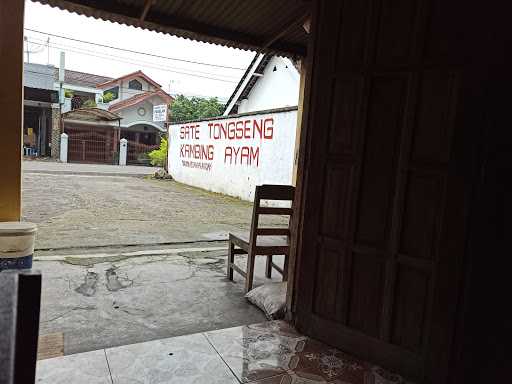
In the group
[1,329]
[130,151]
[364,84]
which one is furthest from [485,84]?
[130,151]

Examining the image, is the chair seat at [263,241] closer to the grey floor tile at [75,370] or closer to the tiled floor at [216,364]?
the tiled floor at [216,364]

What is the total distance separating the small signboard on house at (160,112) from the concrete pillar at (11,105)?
21.5 meters

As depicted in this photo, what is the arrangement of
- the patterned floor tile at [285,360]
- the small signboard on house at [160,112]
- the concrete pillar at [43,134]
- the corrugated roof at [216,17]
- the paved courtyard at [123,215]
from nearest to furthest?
the patterned floor tile at [285,360] < the corrugated roof at [216,17] < the paved courtyard at [123,215] < the concrete pillar at [43,134] < the small signboard on house at [160,112]

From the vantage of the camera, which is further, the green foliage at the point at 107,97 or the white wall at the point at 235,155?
the green foliage at the point at 107,97

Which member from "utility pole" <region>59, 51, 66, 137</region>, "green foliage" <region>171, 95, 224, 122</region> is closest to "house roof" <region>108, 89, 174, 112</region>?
"green foliage" <region>171, 95, 224, 122</region>

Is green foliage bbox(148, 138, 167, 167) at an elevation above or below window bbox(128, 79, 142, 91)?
below

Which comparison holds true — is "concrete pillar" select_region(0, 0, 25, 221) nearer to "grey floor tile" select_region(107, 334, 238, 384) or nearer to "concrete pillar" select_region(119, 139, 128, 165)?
"grey floor tile" select_region(107, 334, 238, 384)

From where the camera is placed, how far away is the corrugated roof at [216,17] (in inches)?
137

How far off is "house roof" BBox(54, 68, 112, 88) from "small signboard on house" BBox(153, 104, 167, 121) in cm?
526

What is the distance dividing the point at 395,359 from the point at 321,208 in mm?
980

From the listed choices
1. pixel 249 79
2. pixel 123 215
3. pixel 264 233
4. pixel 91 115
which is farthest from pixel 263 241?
pixel 91 115

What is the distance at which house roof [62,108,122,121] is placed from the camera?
20688mm

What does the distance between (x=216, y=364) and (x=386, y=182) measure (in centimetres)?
143

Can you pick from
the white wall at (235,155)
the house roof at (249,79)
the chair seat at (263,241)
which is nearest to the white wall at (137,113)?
the white wall at (235,155)
